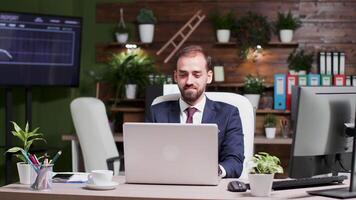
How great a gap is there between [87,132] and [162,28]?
5.13ft

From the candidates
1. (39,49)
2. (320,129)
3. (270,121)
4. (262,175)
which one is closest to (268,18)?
(270,121)

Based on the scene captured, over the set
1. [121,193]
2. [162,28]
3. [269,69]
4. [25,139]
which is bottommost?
[121,193]

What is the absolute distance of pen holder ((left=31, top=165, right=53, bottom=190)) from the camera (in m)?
2.36

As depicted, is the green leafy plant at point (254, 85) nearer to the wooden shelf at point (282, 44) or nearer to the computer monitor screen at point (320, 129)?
the wooden shelf at point (282, 44)

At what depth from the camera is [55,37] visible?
520 centimetres

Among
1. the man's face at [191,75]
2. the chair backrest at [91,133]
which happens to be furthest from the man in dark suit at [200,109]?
the chair backrest at [91,133]

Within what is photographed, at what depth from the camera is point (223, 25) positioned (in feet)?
17.5

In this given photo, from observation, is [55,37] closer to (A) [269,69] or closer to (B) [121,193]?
(A) [269,69]

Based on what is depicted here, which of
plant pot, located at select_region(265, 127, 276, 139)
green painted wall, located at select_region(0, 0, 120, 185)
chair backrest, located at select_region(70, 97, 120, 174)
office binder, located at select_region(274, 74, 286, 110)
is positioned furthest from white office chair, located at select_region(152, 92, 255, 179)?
green painted wall, located at select_region(0, 0, 120, 185)

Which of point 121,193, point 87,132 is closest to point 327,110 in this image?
point 121,193

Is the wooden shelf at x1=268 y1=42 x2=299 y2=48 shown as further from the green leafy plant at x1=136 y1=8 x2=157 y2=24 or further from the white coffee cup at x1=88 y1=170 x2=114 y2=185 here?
the white coffee cup at x1=88 y1=170 x2=114 y2=185

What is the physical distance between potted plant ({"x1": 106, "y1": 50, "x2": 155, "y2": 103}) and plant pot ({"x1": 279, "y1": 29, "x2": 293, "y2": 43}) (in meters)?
1.15

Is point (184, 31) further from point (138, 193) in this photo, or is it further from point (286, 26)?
point (138, 193)

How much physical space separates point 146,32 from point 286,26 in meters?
1.22
